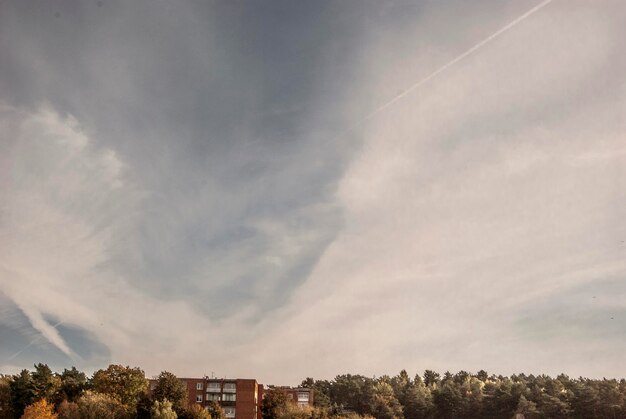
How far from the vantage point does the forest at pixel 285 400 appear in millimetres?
108500

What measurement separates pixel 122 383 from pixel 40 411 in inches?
765

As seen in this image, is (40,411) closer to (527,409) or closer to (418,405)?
(418,405)

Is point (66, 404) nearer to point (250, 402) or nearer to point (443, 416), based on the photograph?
point (250, 402)

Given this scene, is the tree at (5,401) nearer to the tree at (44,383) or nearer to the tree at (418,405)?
the tree at (44,383)

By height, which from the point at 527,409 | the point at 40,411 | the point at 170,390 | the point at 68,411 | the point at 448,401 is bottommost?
the point at 527,409

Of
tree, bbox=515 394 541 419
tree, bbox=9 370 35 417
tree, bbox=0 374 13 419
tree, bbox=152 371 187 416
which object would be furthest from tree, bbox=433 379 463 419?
tree, bbox=0 374 13 419

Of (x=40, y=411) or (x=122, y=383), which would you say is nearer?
(x=40, y=411)

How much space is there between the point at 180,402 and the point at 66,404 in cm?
3253

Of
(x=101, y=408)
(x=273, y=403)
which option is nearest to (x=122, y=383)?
(x=101, y=408)

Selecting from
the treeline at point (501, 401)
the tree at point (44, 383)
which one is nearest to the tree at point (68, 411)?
the tree at point (44, 383)

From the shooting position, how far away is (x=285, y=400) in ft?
424

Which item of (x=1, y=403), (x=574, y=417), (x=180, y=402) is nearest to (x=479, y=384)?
(x=574, y=417)

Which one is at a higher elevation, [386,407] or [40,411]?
[386,407]

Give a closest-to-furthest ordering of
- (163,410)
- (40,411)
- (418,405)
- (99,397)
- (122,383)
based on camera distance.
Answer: (163,410)
(99,397)
(40,411)
(122,383)
(418,405)
